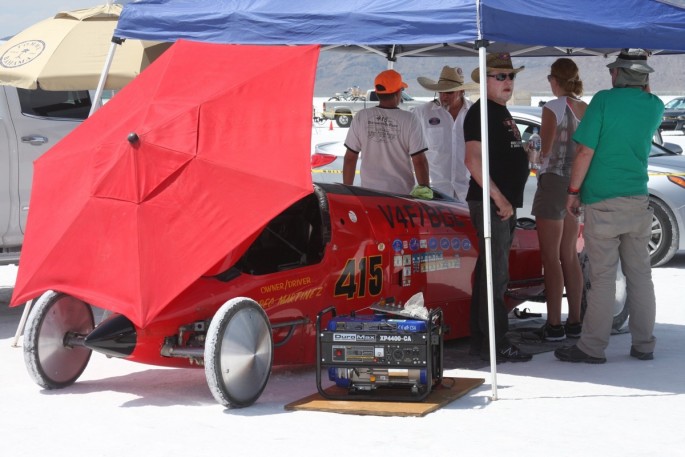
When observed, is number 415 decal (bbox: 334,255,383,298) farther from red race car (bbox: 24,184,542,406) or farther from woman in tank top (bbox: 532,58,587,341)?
woman in tank top (bbox: 532,58,587,341)

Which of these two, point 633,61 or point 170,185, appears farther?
point 633,61

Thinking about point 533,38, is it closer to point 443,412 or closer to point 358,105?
point 443,412

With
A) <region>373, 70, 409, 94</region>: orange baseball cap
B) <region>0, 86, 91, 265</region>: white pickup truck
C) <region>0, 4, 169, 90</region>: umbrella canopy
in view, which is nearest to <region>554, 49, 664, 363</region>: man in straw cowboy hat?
<region>373, 70, 409, 94</region>: orange baseball cap

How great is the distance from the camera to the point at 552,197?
8336mm

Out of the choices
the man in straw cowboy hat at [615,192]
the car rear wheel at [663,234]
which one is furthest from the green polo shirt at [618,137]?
the car rear wheel at [663,234]

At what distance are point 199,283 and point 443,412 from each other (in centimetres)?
155

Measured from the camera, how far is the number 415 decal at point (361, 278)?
7293 mm

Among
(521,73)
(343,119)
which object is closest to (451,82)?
(343,119)

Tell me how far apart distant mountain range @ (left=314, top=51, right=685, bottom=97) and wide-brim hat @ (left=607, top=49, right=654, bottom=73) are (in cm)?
12846

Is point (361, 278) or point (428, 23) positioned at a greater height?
point (428, 23)

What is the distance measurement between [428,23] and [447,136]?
11.2ft

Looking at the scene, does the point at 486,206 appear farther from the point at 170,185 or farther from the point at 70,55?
the point at 70,55

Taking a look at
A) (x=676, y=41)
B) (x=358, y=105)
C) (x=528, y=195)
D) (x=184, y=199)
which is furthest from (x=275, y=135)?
(x=358, y=105)

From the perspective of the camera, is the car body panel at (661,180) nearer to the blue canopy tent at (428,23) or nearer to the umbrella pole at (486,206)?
the blue canopy tent at (428,23)
